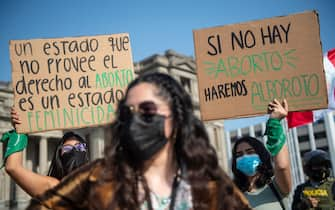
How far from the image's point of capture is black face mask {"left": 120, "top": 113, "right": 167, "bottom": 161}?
1698 millimetres

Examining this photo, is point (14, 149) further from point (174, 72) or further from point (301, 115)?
point (174, 72)

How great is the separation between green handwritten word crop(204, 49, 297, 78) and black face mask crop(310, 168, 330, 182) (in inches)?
73.3

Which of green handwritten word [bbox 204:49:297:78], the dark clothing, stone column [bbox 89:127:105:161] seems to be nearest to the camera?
the dark clothing

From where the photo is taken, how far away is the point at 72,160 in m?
2.90

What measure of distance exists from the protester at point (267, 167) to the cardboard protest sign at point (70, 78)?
1.31m

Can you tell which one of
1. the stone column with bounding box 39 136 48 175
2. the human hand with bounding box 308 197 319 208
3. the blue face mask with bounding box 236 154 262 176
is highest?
the blue face mask with bounding box 236 154 262 176

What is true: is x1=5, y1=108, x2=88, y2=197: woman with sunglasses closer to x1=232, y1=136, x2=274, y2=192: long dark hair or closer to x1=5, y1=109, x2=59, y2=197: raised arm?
x1=5, y1=109, x2=59, y2=197: raised arm

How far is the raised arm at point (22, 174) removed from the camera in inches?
78.8

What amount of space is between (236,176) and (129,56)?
1.60 m

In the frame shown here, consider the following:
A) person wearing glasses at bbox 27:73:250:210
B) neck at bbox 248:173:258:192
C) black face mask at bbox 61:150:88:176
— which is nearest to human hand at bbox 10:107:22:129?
black face mask at bbox 61:150:88:176

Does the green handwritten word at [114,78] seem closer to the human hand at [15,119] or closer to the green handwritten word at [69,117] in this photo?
the green handwritten word at [69,117]

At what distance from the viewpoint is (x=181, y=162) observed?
1887 millimetres

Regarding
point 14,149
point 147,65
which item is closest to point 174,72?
point 147,65

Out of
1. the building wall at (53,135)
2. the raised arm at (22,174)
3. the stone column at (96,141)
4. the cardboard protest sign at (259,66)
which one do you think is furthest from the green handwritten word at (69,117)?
the stone column at (96,141)
